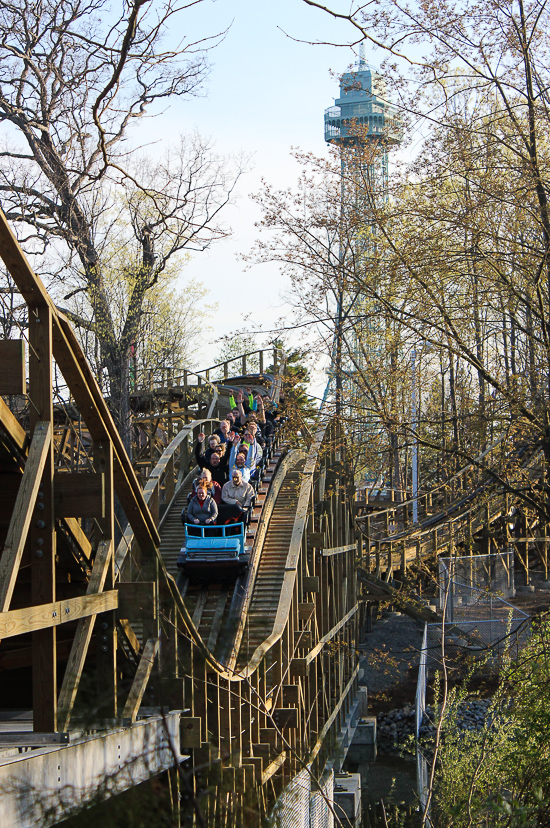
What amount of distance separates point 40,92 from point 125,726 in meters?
17.8

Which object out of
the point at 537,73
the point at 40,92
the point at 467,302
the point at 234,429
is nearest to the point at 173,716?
the point at 467,302

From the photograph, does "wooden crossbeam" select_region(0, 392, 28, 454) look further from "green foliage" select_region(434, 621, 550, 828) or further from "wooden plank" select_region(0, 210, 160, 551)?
"green foliage" select_region(434, 621, 550, 828)

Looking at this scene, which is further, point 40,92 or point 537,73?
point 40,92

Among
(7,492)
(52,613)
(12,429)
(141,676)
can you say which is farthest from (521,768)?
(12,429)

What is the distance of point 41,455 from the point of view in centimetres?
498

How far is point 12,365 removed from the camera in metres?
4.88

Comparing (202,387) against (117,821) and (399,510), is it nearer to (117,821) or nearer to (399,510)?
(399,510)

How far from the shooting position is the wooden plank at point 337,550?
1650cm

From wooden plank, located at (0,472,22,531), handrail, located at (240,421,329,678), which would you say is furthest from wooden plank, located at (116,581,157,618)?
handrail, located at (240,421,329,678)

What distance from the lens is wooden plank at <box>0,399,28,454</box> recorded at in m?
4.93

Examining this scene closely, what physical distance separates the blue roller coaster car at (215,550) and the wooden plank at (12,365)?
8.25m

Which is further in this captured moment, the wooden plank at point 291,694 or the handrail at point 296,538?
the handrail at point 296,538

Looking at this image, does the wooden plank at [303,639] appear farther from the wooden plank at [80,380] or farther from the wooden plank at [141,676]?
the wooden plank at [141,676]

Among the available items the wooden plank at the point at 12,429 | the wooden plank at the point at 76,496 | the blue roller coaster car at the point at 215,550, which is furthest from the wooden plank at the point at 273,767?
the blue roller coaster car at the point at 215,550
